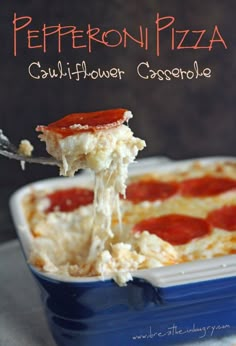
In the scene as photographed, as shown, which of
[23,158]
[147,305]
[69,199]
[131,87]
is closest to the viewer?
[147,305]

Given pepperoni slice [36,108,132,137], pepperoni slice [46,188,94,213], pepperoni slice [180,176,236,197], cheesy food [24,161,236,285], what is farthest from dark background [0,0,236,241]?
pepperoni slice [36,108,132,137]

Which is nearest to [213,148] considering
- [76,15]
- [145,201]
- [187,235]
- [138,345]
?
[76,15]

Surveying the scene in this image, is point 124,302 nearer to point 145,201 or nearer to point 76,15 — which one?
point 145,201

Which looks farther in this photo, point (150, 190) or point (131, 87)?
point (131, 87)

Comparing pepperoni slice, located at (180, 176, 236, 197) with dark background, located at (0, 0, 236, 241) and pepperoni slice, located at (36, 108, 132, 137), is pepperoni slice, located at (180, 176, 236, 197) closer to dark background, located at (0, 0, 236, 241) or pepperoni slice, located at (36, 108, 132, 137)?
pepperoni slice, located at (36, 108, 132, 137)

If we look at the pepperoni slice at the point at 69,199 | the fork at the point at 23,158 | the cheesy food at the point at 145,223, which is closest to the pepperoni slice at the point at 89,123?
the fork at the point at 23,158

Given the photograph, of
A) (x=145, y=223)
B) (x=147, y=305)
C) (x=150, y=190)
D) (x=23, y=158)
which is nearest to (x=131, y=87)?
(x=150, y=190)

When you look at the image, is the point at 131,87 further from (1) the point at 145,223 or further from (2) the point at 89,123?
(2) the point at 89,123
